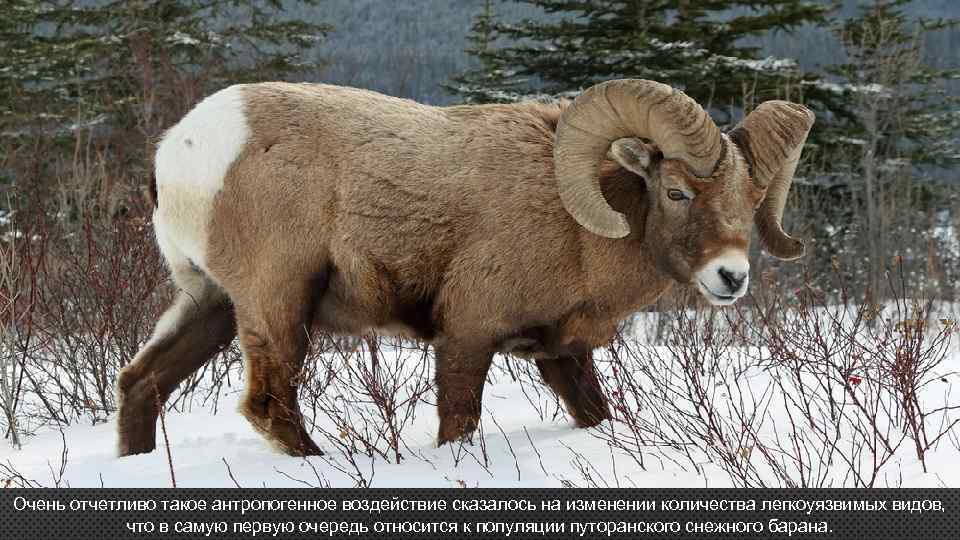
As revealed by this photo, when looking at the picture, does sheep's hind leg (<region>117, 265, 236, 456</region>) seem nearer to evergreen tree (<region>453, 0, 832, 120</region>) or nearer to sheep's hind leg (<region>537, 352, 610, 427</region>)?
sheep's hind leg (<region>537, 352, 610, 427</region>)

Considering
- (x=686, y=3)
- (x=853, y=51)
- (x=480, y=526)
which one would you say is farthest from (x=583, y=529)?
(x=853, y=51)

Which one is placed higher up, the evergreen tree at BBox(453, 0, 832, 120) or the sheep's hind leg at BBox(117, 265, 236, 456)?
the evergreen tree at BBox(453, 0, 832, 120)

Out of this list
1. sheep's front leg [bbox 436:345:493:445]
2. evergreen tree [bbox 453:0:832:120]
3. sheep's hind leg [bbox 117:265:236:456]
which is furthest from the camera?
evergreen tree [bbox 453:0:832:120]

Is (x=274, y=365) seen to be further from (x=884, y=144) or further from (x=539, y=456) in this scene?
(x=884, y=144)

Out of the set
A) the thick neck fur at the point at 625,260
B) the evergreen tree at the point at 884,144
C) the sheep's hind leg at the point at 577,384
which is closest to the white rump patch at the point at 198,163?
the thick neck fur at the point at 625,260

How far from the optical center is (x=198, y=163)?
516 centimetres

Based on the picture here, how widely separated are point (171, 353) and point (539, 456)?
7.84ft

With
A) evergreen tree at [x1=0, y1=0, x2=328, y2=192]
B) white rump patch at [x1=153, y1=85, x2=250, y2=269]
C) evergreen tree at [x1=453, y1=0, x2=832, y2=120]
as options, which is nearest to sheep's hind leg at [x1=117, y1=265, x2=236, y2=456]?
white rump patch at [x1=153, y1=85, x2=250, y2=269]

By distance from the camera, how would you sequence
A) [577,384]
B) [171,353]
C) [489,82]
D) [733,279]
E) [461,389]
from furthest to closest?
[489,82] < [577,384] < [171,353] < [461,389] < [733,279]

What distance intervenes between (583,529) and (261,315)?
245 cm

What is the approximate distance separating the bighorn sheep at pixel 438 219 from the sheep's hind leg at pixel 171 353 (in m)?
0.09

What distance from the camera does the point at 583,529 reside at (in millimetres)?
3502

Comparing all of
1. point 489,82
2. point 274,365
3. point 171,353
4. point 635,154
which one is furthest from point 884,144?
point 171,353

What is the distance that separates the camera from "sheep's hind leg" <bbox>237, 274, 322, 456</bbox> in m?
5.11
